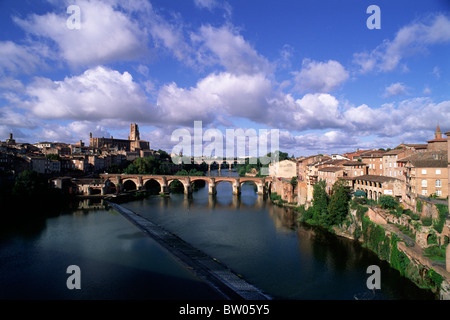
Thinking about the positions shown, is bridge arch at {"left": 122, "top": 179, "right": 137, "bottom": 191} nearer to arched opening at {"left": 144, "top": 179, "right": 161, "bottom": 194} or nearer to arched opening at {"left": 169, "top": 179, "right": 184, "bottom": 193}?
arched opening at {"left": 144, "top": 179, "right": 161, "bottom": 194}

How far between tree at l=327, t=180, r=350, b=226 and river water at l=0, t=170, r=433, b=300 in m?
1.45

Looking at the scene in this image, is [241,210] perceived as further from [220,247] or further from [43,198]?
[43,198]

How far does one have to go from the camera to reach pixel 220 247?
18.3 meters

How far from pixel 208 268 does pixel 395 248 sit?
9740 mm

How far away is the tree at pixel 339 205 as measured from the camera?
830 inches

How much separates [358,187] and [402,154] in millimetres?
4247

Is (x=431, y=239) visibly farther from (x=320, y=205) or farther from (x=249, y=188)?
(x=249, y=188)

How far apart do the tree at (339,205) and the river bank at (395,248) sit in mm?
507

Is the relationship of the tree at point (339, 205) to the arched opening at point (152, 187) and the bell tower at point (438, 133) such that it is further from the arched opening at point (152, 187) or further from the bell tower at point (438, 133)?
the arched opening at point (152, 187)

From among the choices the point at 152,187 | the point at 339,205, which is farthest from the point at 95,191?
the point at 339,205

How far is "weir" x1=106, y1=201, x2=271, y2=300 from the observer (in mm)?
12148
